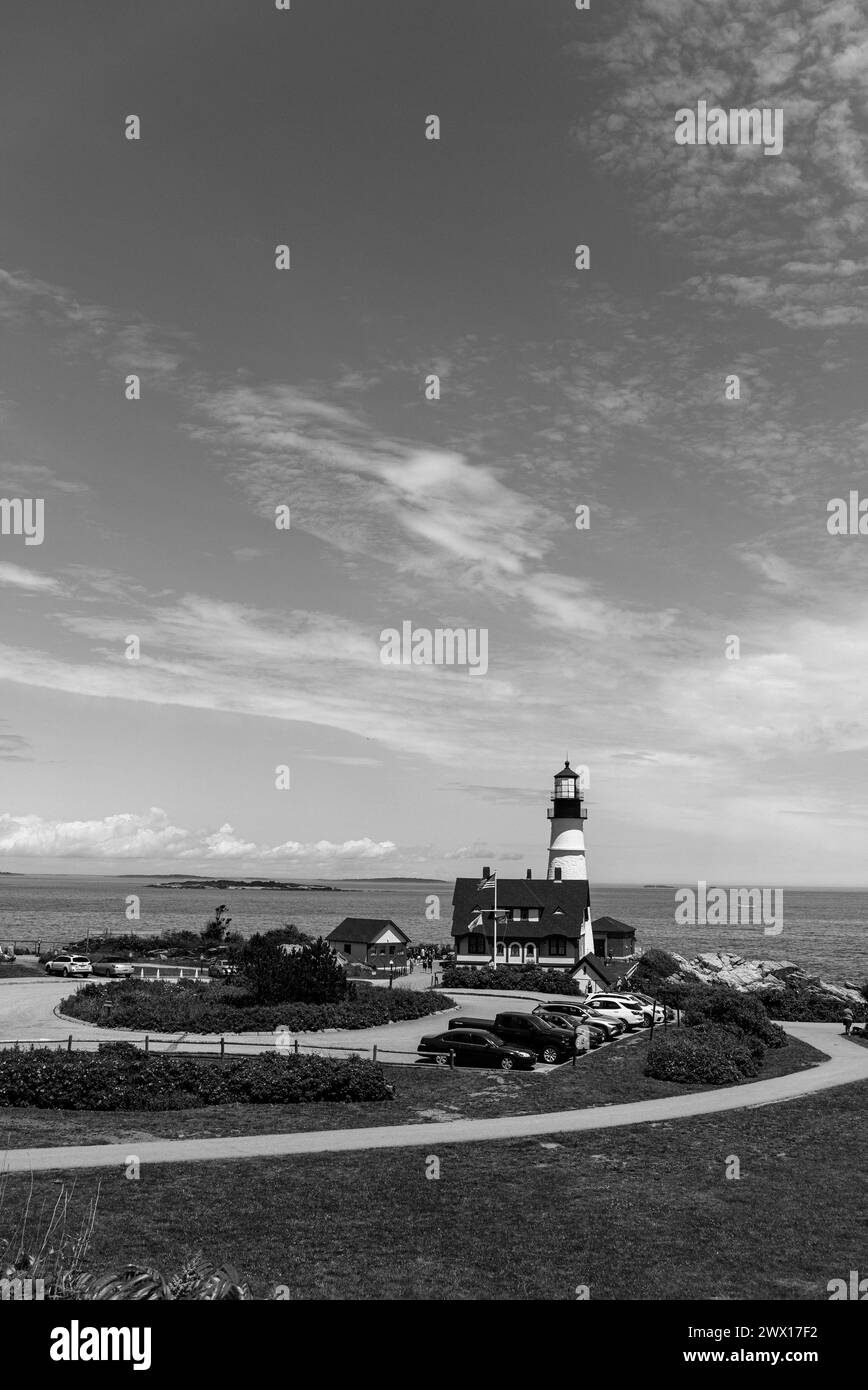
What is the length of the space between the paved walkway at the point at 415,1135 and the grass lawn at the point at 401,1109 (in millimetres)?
694

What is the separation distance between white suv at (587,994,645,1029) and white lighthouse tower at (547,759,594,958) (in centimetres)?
2123

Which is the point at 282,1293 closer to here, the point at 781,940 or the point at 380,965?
the point at 380,965

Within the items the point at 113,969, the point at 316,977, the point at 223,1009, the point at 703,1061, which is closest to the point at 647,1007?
the point at 703,1061

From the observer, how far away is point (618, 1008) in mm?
43250

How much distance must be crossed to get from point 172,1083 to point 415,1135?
7.72 m

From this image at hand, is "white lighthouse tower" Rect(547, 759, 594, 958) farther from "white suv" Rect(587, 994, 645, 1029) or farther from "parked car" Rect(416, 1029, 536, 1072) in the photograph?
"parked car" Rect(416, 1029, 536, 1072)

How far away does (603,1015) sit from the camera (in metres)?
41.2

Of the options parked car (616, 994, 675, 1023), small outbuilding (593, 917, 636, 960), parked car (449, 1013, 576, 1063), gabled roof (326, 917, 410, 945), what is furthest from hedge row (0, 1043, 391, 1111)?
small outbuilding (593, 917, 636, 960)

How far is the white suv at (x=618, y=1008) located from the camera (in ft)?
137

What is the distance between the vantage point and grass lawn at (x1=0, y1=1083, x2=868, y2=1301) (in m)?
15.0

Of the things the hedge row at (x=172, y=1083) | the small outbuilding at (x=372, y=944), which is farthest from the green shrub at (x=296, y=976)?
the small outbuilding at (x=372, y=944)

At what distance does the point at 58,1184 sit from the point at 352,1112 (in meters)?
8.78
